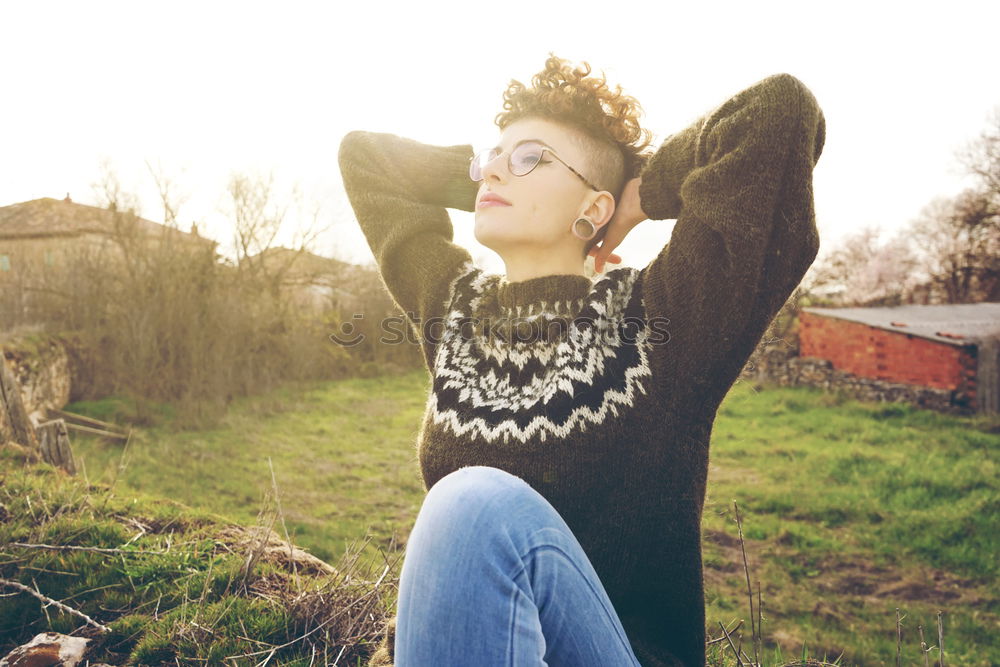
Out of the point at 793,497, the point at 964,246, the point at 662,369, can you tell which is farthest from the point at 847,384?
the point at 964,246

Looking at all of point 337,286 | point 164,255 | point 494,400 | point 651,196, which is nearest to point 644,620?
point 494,400

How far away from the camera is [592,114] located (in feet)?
6.23

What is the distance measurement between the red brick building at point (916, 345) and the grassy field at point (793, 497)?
1.03m

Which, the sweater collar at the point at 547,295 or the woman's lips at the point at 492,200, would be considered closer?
the sweater collar at the point at 547,295

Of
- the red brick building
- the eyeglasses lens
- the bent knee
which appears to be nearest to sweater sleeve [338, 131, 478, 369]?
the eyeglasses lens

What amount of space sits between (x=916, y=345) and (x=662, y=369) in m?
13.7

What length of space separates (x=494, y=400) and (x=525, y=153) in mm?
767

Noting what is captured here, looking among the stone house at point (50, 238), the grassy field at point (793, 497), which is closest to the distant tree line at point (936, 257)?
the grassy field at point (793, 497)

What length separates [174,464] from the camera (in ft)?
29.8

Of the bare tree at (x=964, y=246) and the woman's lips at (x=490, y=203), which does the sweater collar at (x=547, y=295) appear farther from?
the bare tree at (x=964, y=246)

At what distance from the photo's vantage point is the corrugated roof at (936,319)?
12.2 m

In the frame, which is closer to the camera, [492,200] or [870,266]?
[492,200]

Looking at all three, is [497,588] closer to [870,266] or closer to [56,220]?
[56,220]

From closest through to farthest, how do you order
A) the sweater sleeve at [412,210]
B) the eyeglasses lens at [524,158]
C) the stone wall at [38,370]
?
the eyeglasses lens at [524,158]
the sweater sleeve at [412,210]
the stone wall at [38,370]
